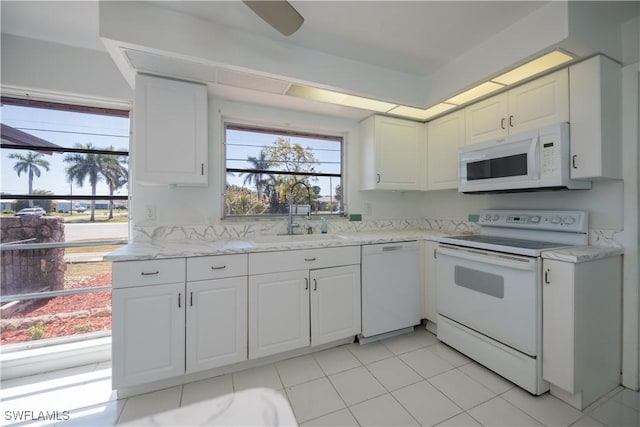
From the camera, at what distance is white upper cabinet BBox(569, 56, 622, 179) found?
1678 mm

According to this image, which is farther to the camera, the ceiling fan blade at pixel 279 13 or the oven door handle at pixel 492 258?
the oven door handle at pixel 492 258

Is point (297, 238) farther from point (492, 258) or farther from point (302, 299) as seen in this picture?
point (492, 258)

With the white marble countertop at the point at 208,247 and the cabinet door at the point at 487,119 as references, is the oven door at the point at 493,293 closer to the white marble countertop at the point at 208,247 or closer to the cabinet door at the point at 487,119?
the white marble countertop at the point at 208,247

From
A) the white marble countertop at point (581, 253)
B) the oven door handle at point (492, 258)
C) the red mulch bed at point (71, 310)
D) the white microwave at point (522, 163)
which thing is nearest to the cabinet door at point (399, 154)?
the white microwave at point (522, 163)

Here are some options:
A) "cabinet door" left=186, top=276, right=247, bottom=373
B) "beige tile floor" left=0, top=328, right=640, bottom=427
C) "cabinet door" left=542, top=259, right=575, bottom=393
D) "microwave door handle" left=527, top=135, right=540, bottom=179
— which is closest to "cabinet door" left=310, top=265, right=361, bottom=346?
"beige tile floor" left=0, top=328, right=640, bottom=427

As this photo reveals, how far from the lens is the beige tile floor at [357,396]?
1.53 meters

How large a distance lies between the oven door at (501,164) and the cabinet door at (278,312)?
66.5 inches

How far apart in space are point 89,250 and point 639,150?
4145 millimetres

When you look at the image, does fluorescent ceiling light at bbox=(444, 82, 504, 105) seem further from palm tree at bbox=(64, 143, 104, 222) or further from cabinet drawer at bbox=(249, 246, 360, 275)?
palm tree at bbox=(64, 143, 104, 222)

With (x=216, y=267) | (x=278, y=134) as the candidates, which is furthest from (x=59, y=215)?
(x=278, y=134)

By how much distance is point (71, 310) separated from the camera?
Result: 2162 millimetres

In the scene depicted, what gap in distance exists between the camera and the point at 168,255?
1720mm

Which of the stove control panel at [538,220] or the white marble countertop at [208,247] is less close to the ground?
the stove control panel at [538,220]

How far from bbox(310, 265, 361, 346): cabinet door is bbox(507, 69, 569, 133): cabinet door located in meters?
1.74
